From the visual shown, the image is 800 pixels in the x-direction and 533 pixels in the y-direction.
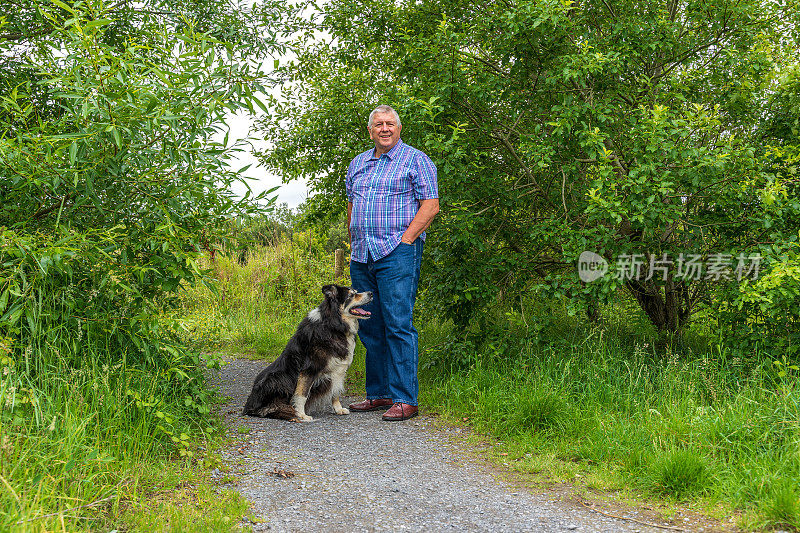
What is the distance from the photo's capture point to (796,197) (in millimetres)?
4508

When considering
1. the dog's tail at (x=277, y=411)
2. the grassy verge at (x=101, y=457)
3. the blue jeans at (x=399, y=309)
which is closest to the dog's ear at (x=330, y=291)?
the blue jeans at (x=399, y=309)

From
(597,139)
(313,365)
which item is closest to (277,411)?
(313,365)

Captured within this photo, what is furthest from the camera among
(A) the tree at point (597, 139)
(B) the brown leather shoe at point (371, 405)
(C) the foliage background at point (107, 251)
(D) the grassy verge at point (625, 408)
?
(B) the brown leather shoe at point (371, 405)

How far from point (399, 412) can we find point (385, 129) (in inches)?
92.2

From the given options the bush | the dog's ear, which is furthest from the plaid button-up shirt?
the bush

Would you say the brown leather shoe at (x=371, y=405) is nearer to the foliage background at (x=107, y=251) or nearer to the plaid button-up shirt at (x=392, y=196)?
the plaid button-up shirt at (x=392, y=196)

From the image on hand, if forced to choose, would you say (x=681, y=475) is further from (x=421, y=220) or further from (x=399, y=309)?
(x=421, y=220)

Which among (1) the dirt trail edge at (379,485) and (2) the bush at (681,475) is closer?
(1) the dirt trail edge at (379,485)

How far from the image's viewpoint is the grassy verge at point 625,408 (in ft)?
10.6

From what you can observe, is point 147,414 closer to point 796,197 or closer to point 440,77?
point 440,77

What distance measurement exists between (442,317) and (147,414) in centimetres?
300

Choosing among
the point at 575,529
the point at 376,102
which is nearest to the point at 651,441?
the point at 575,529

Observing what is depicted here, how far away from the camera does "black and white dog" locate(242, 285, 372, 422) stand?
16.7 feet

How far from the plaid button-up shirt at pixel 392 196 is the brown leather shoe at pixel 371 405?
1346 millimetres
